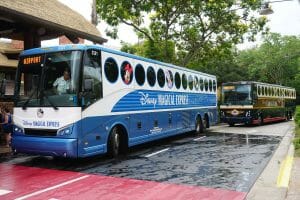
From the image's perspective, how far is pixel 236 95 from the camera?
91.5 feet

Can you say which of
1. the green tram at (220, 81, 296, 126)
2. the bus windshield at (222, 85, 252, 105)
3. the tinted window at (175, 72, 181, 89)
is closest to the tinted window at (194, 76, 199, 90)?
the tinted window at (175, 72, 181, 89)

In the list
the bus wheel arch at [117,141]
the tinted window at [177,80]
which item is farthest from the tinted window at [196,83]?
the bus wheel arch at [117,141]

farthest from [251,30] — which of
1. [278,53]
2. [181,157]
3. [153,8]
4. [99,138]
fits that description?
[278,53]

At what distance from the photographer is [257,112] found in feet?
92.3

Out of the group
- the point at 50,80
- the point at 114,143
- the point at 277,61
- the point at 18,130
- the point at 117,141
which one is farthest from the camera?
the point at 277,61

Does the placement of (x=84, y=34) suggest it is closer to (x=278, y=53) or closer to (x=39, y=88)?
(x=39, y=88)

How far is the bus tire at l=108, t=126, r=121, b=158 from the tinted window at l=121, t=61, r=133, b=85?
1539mm

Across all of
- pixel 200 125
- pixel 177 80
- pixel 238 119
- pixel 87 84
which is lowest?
pixel 200 125

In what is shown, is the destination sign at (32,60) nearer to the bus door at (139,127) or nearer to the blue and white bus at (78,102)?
the blue and white bus at (78,102)

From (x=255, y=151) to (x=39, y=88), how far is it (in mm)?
7560

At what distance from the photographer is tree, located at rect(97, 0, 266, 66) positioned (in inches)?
968

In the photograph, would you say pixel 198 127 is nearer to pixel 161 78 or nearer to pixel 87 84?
pixel 161 78

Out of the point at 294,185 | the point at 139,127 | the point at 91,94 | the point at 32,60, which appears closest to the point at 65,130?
the point at 91,94

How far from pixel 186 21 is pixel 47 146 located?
19287 millimetres
